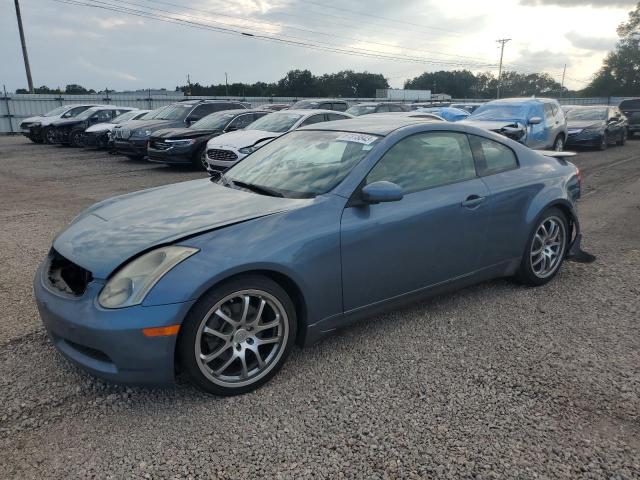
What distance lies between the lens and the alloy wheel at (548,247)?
176 inches

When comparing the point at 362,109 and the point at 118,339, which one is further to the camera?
the point at 362,109

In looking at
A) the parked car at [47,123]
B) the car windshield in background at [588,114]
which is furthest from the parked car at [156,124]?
the car windshield in background at [588,114]

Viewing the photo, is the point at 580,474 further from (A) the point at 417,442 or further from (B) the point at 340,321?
(B) the point at 340,321

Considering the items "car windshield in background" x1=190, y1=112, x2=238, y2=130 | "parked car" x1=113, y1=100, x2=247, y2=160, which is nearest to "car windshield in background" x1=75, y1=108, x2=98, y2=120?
"parked car" x1=113, y1=100, x2=247, y2=160

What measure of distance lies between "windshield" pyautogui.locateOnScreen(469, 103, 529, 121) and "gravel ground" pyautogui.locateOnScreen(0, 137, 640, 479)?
9.65m

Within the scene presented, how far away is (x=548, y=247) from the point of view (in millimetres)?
4602

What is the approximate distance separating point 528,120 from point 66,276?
40.3ft

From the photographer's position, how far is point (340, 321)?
330 centimetres

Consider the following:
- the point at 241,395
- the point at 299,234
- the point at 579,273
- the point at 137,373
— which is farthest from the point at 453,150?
the point at 137,373

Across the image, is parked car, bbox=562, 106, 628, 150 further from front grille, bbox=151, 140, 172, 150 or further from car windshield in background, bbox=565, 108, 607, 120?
front grille, bbox=151, 140, 172, 150

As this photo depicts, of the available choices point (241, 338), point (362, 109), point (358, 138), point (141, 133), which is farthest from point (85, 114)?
point (241, 338)

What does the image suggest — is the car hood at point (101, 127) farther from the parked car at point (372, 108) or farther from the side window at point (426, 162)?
the side window at point (426, 162)

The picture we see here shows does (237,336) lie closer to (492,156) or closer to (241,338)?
(241,338)

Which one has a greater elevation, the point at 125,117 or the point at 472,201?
the point at 472,201
